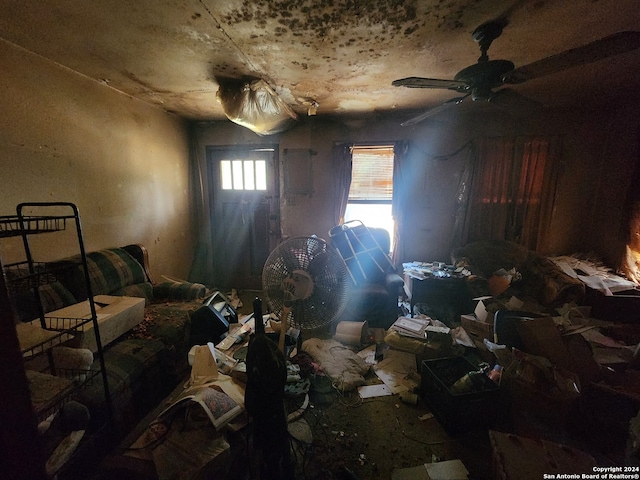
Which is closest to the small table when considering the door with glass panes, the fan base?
the fan base

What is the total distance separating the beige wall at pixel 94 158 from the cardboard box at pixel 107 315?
2.28 ft

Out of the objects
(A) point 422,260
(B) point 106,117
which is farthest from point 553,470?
(B) point 106,117

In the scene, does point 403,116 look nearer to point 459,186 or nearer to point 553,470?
point 459,186

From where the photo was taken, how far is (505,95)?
1891 millimetres

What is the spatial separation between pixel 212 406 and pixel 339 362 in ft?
3.71

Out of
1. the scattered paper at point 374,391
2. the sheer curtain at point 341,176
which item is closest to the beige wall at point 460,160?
the sheer curtain at point 341,176

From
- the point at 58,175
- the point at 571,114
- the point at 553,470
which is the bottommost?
the point at 553,470

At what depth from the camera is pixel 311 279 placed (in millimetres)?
1549

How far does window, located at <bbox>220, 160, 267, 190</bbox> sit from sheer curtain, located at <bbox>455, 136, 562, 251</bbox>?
282cm

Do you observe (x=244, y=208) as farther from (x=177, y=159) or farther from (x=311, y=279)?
(x=311, y=279)

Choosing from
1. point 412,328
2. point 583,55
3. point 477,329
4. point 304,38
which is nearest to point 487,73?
point 583,55

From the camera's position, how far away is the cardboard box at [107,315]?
5.27 feet

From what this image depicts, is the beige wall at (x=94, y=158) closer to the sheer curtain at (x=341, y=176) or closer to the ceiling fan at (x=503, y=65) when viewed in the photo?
the sheer curtain at (x=341, y=176)

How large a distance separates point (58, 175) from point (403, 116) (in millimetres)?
3716
